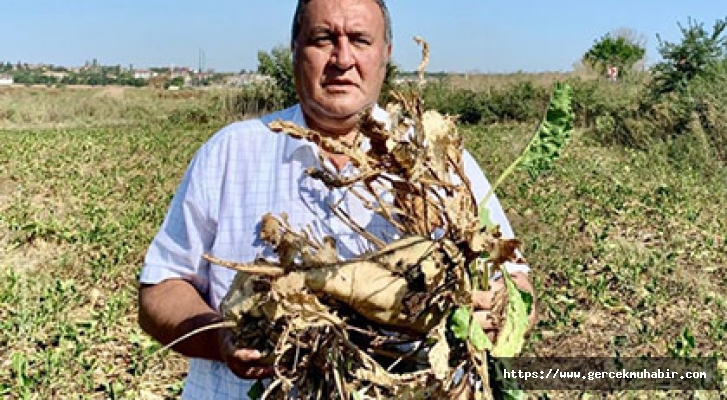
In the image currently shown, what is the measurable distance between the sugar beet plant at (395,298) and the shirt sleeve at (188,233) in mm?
427

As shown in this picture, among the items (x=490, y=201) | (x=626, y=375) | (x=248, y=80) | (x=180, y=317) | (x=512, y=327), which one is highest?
(x=490, y=201)

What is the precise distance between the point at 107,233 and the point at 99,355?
235 centimetres

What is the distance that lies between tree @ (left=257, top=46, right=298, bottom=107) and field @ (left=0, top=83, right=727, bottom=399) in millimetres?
9517

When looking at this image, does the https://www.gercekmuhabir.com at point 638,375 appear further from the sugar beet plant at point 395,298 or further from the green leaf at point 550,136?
the sugar beet plant at point 395,298

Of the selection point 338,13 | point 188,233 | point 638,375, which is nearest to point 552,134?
point 338,13

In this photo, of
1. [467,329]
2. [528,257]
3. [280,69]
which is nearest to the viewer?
[467,329]

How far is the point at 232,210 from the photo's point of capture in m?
1.67

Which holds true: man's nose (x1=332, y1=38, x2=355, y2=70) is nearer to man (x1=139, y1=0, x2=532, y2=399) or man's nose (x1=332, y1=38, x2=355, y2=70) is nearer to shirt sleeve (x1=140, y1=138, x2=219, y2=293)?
man (x1=139, y1=0, x2=532, y2=399)

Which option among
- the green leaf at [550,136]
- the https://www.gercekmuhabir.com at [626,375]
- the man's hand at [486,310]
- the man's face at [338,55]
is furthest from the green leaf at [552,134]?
the https://www.gercekmuhabir.com at [626,375]

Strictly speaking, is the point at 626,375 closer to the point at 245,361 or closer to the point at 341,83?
the point at 341,83

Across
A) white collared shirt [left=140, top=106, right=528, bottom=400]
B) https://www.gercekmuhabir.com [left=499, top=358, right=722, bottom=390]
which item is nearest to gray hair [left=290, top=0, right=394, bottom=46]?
white collared shirt [left=140, top=106, right=528, bottom=400]

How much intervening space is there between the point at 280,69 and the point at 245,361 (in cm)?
2041

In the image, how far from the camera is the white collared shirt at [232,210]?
65.0 inches

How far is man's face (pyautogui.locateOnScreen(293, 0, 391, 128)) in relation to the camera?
5.50 feet
